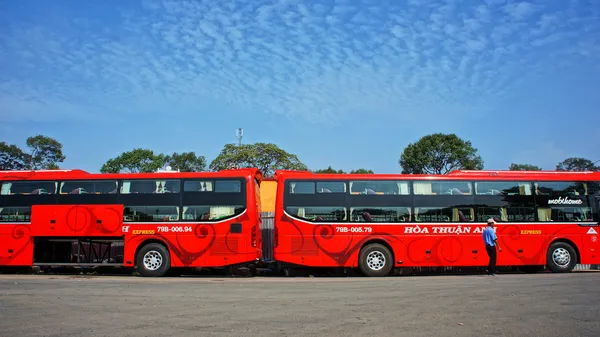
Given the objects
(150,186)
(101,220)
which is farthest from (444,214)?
(101,220)

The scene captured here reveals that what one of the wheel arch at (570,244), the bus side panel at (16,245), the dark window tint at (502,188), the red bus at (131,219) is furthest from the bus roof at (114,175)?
the wheel arch at (570,244)

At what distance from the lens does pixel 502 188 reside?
1577cm

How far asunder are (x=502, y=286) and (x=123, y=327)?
8332mm

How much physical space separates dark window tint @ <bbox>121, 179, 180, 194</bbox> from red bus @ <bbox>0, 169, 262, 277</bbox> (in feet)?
0.11

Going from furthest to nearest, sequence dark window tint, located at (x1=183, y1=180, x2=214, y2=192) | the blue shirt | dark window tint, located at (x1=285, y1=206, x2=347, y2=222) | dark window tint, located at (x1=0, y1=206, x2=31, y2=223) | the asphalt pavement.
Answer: dark window tint, located at (x1=0, y1=206, x2=31, y2=223)
dark window tint, located at (x1=183, y1=180, x2=214, y2=192)
dark window tint, located at (x1=285, y1=206, x2=347, y2=222)
the blue shirt
the asphalt pavement

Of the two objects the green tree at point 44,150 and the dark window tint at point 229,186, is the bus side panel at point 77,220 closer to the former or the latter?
the dark window tint at point 229,186

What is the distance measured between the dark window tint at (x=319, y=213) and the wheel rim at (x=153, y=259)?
441cm

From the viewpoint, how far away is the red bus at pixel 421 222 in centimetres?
1523

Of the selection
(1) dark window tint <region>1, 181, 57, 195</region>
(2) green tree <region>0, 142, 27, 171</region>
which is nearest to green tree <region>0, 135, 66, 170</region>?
(2) green tree <region>0, 142, 27, 171</region>

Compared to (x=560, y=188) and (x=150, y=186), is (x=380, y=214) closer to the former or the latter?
(x=560, y=188)

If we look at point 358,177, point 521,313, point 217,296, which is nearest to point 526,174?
point 358,177

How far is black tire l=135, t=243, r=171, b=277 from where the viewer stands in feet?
50.9

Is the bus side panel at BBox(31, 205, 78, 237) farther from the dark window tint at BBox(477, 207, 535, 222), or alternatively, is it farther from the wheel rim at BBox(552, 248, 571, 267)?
the wheel rim at BBox(552, 248, 571, 267)

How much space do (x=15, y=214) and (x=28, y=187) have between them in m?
0.98
